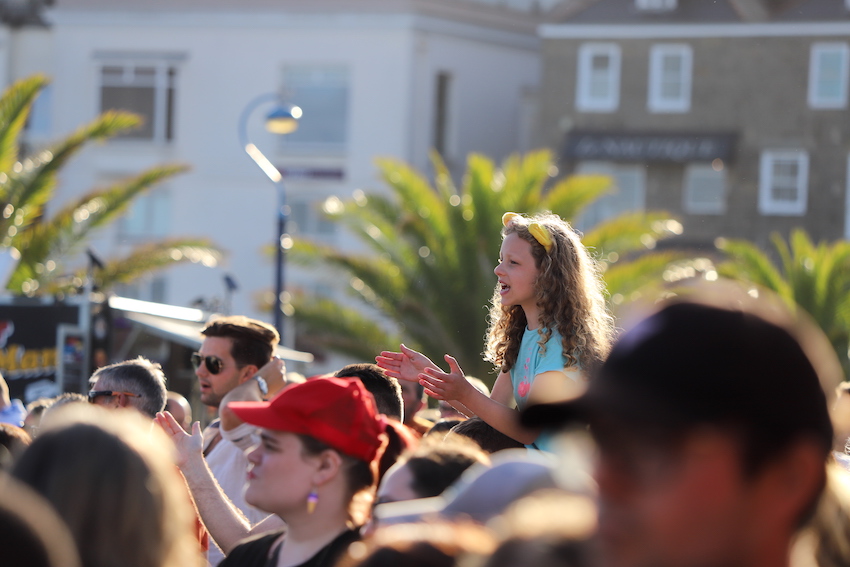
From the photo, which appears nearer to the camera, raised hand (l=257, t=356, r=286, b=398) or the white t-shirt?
the white t-shirt

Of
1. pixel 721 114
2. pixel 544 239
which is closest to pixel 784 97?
pixel 721 114

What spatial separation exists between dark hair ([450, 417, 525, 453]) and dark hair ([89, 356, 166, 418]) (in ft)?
5.94

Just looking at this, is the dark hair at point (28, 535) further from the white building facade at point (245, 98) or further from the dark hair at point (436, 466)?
the white building facade at point (245, 98)

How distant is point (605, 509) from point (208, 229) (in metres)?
29.8

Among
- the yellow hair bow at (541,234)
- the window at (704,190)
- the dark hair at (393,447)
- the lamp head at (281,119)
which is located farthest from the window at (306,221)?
the dark hair at (393,447)

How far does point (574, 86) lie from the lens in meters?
31.2

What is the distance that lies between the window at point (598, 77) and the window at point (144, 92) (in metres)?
11.0

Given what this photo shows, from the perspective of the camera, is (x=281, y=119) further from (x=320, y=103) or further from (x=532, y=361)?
(x=320, y=103)

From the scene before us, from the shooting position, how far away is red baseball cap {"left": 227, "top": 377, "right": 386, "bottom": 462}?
125 inches

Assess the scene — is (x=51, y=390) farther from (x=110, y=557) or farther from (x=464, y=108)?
Result: (x=464, y=108)

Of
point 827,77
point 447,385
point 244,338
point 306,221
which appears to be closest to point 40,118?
point 306,221

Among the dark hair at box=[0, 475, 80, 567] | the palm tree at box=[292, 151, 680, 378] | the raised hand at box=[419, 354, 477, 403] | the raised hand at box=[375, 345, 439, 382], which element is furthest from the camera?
the palm tree at box=[292, 151, 680, 378]

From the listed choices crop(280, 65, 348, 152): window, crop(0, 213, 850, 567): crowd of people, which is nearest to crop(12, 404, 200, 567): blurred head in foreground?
crop(0, 213, 850, 567): crowd of people

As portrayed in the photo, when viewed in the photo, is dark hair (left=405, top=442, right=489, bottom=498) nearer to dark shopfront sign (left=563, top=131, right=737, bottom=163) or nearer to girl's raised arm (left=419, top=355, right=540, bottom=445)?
girl's raised arm (left=419, top=355, right=540, bottom=445)
